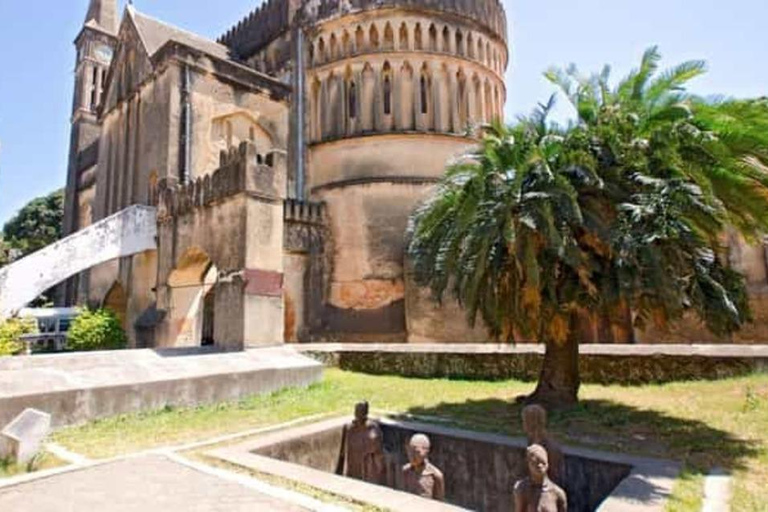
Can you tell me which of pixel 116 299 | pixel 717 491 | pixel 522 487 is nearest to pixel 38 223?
pixel 116 299

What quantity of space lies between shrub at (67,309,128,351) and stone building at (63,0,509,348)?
0.67m

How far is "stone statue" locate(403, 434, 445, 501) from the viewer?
15.7ft

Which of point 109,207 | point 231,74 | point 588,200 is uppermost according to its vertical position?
point 231,74

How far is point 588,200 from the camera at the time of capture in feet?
23.5

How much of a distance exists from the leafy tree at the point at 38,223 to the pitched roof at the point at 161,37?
2502cm

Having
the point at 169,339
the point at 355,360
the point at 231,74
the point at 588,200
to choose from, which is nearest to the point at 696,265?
the point at 588,200

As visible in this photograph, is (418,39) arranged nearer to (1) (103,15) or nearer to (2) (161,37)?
(2) (161,37)

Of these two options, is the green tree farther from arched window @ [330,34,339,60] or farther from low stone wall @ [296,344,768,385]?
Result: arched window @ [330,34,339,60]

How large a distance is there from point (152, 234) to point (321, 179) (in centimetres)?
690

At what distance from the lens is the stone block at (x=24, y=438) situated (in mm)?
5387

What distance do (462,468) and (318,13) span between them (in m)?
20.6

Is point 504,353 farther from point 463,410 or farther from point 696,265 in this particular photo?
point 696,265

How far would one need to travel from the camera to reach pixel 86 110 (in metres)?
34.3

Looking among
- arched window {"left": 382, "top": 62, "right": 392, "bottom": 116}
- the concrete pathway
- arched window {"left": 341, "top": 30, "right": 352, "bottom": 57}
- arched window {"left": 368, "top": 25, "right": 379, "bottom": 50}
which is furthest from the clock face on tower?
the concrete pathway
